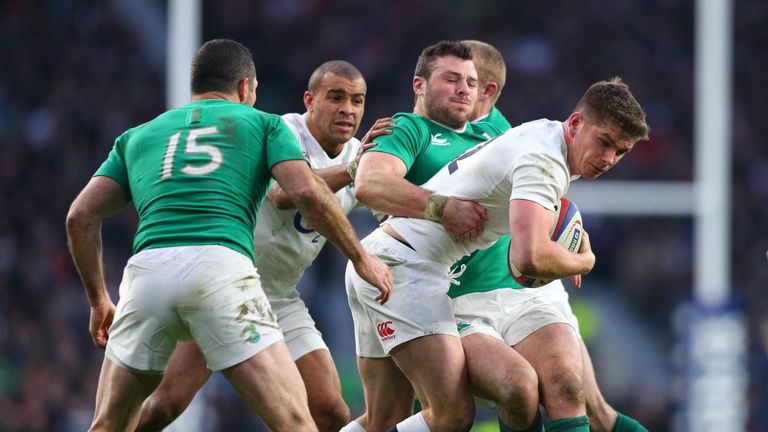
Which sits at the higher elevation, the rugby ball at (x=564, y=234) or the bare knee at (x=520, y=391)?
the rugby ball at (x=564, y=234)

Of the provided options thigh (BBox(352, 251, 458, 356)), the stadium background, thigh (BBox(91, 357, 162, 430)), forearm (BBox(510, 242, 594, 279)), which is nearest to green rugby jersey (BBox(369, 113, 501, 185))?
thigh (BBox(352, 251, 458, 356))

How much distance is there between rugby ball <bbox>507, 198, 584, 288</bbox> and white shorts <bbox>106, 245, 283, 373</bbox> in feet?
4.09

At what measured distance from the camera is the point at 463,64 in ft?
22.6

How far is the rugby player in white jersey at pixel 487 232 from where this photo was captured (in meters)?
5.75

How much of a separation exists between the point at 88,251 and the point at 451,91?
6.75 feet

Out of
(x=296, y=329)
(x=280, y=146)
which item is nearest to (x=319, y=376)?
(x=296, y=329)

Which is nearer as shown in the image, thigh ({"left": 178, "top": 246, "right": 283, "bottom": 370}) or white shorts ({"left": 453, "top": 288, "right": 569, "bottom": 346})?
thigh ({"left": 178, "top": 246, "right": 283, "bottom": 370})

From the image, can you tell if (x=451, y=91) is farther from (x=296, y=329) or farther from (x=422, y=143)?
(x=296, y=329)

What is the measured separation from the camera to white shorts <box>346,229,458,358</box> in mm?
6184

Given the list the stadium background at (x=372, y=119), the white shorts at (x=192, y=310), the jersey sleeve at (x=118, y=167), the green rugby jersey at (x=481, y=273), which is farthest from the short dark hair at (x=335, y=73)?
the stadium background at (x=372, y=119)

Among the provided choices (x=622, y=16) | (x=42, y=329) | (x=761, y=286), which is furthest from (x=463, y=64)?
(x=622, y=16)

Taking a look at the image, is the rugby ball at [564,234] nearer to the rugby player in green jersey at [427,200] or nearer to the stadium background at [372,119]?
the rugby player in green jersey at [427,200]

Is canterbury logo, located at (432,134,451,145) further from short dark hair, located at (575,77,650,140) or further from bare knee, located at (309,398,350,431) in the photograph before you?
bare knee, located at (309,398,350,431)

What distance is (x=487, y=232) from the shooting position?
6250 mm
